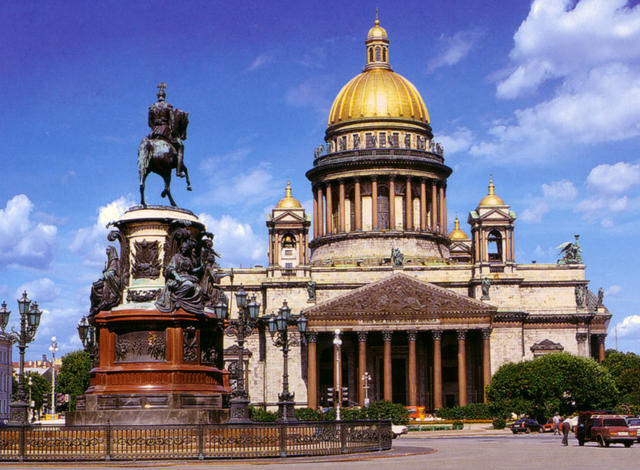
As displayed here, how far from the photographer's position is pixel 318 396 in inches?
4355

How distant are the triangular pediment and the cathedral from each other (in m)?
0.11

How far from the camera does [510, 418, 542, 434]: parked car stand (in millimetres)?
71938

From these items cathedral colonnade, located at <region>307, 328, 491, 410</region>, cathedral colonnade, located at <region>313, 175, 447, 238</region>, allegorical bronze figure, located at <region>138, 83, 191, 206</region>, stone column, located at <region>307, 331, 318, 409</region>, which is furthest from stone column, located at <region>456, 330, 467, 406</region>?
allegorical bronze figure, located at <region>138, 83, 191, 206</region>

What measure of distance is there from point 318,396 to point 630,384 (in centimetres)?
4222

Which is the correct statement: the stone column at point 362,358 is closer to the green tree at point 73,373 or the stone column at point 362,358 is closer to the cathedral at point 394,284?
the cathedral at point 394,284

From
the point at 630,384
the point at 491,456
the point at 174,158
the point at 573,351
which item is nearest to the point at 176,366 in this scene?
the point at 174,158

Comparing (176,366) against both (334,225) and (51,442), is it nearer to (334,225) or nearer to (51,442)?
(51,442)

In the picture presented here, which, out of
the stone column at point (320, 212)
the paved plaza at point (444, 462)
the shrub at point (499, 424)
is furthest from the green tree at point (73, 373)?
the paved plaza at point (444, 462)

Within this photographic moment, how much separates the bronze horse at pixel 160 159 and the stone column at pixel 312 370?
71364 mm

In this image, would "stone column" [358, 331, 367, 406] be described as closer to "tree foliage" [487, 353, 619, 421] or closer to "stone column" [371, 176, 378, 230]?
"tree foliage" [487, 353, 619, 421]

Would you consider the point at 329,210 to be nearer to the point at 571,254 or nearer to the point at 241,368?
the point at 571,254

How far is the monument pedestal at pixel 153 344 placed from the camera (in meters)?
31.1

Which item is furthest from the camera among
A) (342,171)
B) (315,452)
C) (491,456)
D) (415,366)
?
(342,171)

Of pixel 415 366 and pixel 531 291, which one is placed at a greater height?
pixel 531 291
